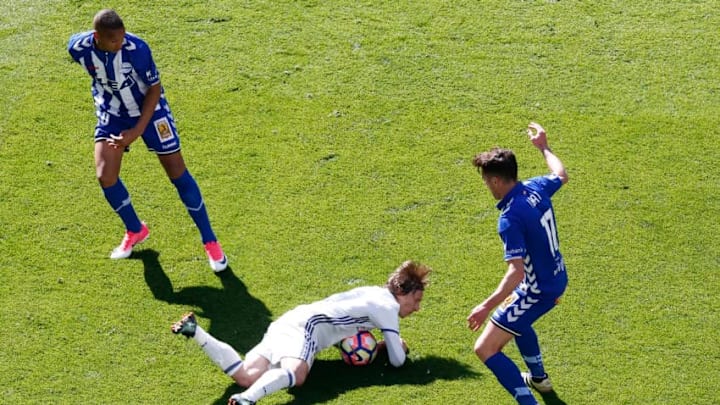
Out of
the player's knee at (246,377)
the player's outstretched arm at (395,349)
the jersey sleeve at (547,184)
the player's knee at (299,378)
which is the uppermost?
the jersey sleeve at (547,184)

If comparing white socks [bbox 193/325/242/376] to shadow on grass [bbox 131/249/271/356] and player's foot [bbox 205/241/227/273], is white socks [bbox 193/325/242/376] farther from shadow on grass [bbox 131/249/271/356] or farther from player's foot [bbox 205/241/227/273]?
player's foot [bbox 205/241/227/273]

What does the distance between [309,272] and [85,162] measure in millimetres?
2758

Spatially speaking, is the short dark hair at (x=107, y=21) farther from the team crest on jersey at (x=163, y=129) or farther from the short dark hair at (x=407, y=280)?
the short dark hair at (x=407, y=280)

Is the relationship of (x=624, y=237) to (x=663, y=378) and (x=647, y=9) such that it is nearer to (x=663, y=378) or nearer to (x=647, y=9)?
(x=663, y=378)

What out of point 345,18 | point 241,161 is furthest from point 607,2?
point 241,161

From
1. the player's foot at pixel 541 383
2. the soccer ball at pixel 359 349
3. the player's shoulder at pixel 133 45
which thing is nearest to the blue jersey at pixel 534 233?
the player's foot at pixel 541 383

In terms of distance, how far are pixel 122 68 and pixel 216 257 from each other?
1.79 m

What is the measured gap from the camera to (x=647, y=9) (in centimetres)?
1180

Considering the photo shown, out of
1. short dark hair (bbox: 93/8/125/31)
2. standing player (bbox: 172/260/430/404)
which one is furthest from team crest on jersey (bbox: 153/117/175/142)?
standing player (bbox: 172/260/430/404)

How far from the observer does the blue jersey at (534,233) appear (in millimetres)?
6574

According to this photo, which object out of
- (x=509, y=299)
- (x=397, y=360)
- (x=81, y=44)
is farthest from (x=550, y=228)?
(x=81, y=44)

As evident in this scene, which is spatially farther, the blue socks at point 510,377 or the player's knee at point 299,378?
the player's knee at point 299,378

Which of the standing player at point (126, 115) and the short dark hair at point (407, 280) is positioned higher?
the standing player at point (126, 115)

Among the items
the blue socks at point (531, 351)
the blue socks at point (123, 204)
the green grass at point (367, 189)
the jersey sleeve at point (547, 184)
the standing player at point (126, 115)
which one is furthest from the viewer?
the blue socks at point (123, 204)
